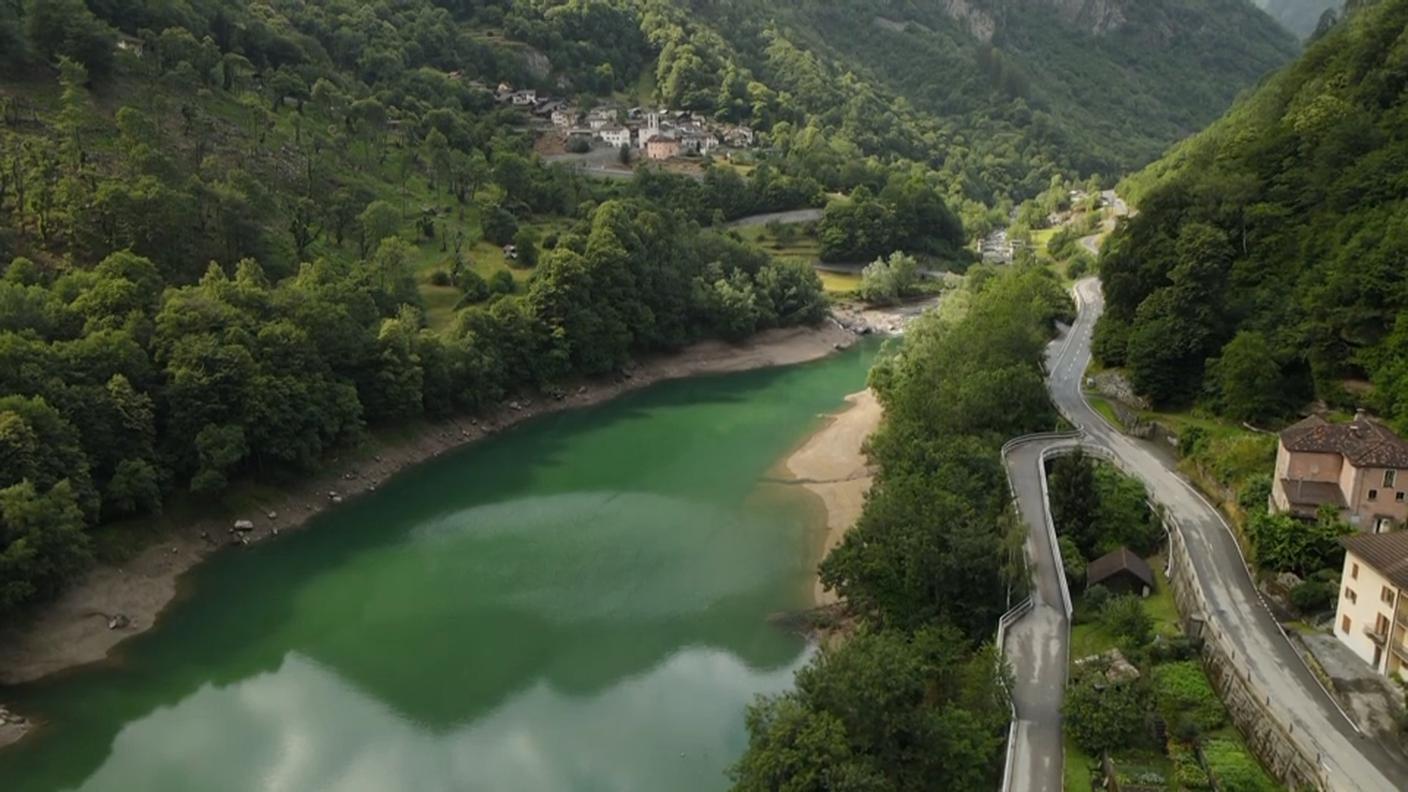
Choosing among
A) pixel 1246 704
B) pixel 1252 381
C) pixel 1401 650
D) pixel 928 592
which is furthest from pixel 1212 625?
pixel 1252 381

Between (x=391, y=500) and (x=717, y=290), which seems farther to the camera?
(x=717, y=290)

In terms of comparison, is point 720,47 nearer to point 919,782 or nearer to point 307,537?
point 307,537

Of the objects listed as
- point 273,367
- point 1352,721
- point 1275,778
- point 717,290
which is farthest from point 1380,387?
point 717,290

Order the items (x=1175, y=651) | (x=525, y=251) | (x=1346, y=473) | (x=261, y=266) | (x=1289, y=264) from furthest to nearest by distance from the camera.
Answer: (x=525, y=251) < (x=261, y=266) < (x=1289, y=264) < (x=1346, y=473) < (x=1175, y=651)

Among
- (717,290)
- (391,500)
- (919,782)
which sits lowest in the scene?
(391,500)

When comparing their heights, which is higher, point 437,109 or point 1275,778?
point 1275,778

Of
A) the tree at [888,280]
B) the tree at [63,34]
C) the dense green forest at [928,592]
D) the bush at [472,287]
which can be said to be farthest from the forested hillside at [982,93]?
Result: the tree at [63,34]

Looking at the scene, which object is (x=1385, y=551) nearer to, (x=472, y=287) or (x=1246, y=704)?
(x=1246, y=704)
